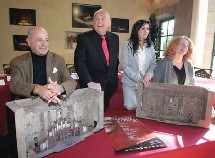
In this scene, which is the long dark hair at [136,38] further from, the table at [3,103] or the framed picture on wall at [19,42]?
the framed picture on wall at [19,42]

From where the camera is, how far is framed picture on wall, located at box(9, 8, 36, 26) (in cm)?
645

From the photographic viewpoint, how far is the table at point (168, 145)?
1066 mm

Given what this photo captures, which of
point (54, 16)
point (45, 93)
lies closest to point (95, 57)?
point (45, 93)

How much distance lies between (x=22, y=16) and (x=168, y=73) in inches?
227

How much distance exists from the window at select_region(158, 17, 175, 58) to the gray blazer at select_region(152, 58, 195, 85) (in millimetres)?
4593

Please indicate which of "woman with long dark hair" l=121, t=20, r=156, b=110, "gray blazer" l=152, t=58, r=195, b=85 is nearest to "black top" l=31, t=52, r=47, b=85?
"woman with long dark hair" l=121, t=20, r=156, b=110

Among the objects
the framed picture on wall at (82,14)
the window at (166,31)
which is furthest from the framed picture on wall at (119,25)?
the window at (166,31)

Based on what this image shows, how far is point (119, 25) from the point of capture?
7.35m

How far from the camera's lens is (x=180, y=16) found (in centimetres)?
577

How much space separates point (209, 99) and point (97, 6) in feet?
20.6

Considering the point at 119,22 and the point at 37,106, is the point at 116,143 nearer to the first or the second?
the point at 37,106

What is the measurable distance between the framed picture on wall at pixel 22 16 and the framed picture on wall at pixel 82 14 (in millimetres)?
1243

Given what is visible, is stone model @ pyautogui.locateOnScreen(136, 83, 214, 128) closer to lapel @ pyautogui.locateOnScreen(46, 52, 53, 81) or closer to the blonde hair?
lapel @ pyautogui.locateOnScreen(46, 52, 53, 81)

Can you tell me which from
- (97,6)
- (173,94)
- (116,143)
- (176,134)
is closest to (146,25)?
(173,94)
